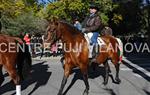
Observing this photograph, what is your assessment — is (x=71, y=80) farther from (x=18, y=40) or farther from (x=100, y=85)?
(x=18, y=40)

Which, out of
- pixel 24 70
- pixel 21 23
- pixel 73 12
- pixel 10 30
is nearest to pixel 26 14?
pixel 21 23

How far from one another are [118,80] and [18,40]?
4384 mm

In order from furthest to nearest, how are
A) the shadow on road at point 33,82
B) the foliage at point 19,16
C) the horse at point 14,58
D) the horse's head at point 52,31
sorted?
the foliage at point 19,16, the shadow on road at point 33,82, the horse's head at point 52,31, the horse at point 14,58

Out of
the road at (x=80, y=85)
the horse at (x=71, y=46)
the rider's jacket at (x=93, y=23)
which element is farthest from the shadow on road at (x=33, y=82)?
the rider's jacket at (x=93, y=23)

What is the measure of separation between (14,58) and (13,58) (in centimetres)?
5

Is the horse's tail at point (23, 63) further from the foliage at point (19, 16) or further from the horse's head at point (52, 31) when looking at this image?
the foliage at point (19, 16)

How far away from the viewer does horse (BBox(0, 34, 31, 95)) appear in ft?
35.0

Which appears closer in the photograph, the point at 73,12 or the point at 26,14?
the point at 73,12

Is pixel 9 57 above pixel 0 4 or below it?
below

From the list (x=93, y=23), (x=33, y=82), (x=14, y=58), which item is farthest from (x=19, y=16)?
(x=14, y=58)

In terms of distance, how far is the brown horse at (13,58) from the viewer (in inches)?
420

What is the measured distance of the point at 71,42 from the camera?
11.6 m

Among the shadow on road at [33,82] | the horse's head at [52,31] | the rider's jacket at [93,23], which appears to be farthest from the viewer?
the shadow on road at [33,82]

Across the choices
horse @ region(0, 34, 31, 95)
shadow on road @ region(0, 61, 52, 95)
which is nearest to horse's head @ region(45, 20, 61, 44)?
horse @ region(0, 34, 31, 95)
